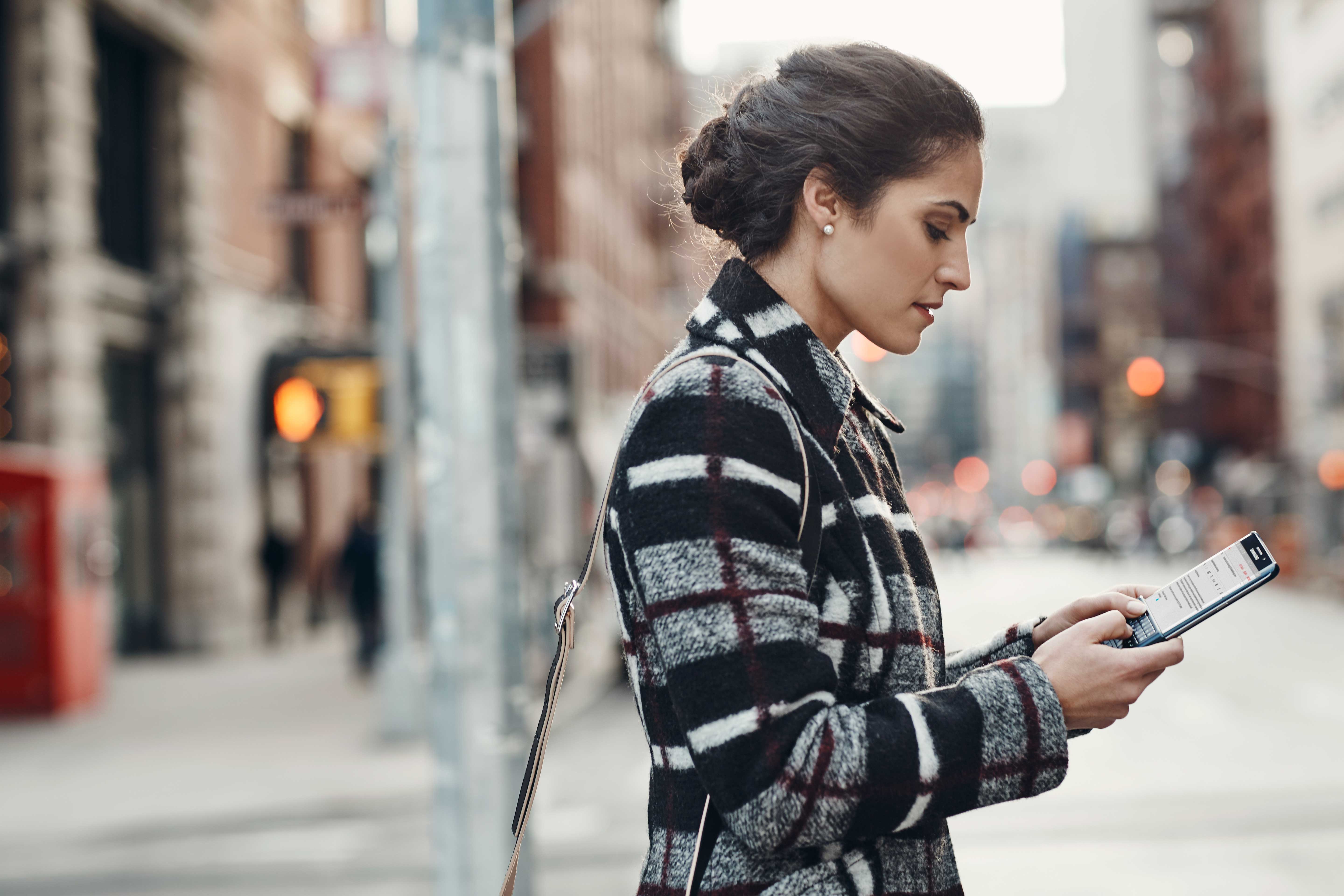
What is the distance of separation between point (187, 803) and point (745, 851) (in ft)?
28.0

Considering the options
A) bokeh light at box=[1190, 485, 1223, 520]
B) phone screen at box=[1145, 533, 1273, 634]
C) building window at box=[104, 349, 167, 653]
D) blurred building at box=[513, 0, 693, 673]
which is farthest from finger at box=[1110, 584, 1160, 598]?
bokeh light at box=[1190, 485, 1223, 520]

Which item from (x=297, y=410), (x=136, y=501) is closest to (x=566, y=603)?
(x=297, y=410)

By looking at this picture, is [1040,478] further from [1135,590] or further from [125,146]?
[1135,590]

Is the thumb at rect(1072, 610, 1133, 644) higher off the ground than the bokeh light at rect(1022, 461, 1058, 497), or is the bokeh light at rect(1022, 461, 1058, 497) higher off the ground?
the bokeh light at rect(1022, 461, 1058, 497)

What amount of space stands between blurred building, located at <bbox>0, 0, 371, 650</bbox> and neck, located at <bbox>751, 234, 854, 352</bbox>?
14751mm

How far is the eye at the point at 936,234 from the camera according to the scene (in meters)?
1.67

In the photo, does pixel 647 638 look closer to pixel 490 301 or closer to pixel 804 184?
pixel 804 184

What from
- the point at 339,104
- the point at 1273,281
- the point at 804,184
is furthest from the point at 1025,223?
the point at 804,184

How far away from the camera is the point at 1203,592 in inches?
65.8

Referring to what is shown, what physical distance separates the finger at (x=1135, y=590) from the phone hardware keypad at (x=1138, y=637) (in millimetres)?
156

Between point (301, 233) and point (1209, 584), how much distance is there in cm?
2385

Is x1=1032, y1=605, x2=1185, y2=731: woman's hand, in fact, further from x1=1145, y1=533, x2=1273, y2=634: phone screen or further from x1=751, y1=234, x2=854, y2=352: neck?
x1=751, y1=234, x2=854, y2=352: neck

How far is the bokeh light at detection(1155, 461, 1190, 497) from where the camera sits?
238 feet

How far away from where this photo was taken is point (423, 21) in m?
4.17
